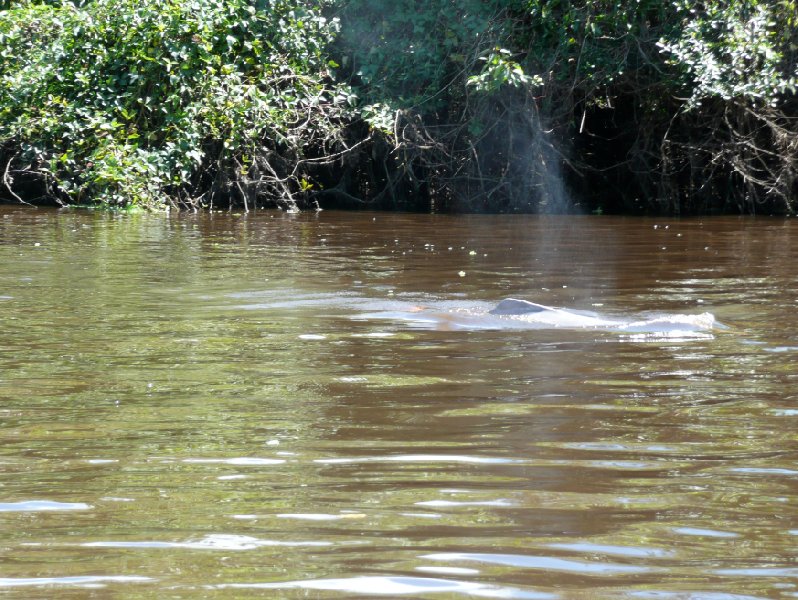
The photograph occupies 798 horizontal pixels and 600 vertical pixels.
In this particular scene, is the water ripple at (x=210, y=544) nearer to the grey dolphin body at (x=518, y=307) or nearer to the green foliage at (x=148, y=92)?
the grey dolphin body at (x=518, y=307)

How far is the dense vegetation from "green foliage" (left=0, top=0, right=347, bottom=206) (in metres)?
0.03

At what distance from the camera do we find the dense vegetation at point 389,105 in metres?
16.9

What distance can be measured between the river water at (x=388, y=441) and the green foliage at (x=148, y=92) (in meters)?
8.57

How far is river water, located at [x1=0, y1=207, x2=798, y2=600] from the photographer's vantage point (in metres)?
2.71

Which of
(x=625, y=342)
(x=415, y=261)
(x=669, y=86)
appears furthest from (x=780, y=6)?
(x=625, y=342)

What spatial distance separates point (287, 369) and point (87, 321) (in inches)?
74.1

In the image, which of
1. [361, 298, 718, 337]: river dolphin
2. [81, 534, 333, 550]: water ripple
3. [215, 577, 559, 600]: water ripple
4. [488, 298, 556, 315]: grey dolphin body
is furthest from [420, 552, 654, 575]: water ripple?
[488, 298, 556, 315]: grey dolphin body

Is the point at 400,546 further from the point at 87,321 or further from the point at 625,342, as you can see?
the point at 87,321

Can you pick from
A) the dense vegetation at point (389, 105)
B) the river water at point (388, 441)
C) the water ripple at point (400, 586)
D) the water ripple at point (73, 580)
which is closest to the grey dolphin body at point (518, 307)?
the river water at point (388, 441)

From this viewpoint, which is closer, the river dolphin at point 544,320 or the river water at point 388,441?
the river water at point 388,441

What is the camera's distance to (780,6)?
15.8m

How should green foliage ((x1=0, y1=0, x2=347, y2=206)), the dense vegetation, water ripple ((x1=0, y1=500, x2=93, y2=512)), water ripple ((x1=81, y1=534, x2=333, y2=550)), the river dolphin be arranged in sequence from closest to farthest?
water ripple ((x1=81, y1=534, x2=333, y2=550)), water ripple ((x1=0, y1=500, x2=93, y2=512)), the river dolphin, the dense vegetation, green foliage ((x1=0, y1=0, x2=347, y2=206))

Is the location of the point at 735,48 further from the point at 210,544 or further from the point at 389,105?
the point at 210,544

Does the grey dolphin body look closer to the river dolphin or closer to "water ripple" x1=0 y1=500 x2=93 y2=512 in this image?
the river dolphin
